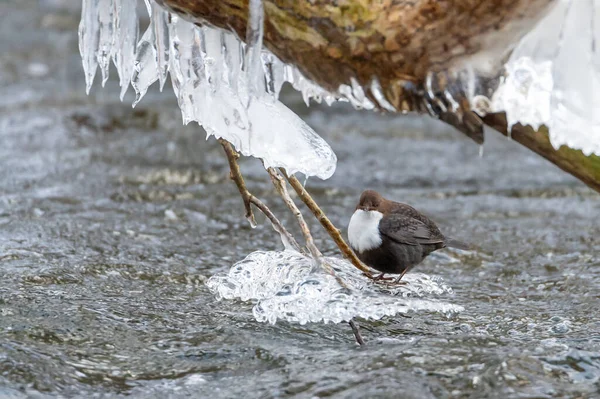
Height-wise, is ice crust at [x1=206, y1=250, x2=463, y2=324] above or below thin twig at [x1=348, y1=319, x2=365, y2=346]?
above

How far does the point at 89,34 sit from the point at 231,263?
1.55 metres

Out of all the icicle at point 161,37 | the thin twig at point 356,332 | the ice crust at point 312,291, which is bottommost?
the thin twig at point 356,332

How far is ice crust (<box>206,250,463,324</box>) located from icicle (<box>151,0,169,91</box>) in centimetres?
94

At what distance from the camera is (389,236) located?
4504 mm

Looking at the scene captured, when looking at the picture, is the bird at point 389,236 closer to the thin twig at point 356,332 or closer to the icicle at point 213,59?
the thin twig at point 356,332

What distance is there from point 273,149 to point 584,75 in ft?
3.93

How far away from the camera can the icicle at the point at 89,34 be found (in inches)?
160

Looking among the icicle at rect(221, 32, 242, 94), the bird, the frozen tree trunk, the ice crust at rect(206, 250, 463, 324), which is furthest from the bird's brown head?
the frozen tree trunk

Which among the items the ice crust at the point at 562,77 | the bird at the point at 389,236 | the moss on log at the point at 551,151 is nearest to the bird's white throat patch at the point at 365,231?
the bird at the point at 389,236

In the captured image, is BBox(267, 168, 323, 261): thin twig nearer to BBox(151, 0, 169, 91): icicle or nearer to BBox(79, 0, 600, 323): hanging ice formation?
BBox(79, 0, 600, 323): hanging ice formation

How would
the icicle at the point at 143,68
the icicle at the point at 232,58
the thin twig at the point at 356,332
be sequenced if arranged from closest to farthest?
the thin twig at the point at 356,332
the icicle at the point at 232,58
the icicle at the point at 143,68

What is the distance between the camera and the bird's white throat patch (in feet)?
14.8

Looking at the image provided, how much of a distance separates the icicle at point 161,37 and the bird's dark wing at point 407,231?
1.33 meters

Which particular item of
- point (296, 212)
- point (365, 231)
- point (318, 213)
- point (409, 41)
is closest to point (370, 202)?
point (365, 231)
